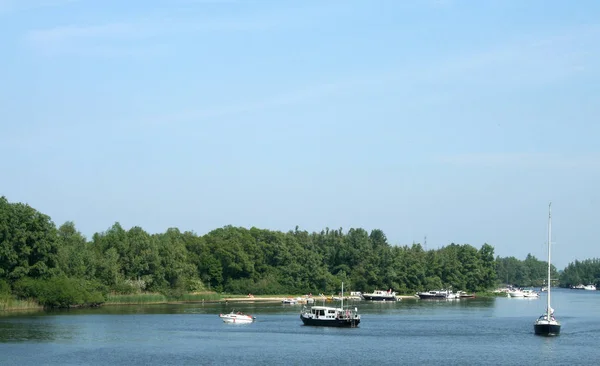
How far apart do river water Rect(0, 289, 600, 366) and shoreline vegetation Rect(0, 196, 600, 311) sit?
722 cm

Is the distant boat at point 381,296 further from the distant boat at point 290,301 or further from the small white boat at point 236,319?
the small white boat at point 236,319

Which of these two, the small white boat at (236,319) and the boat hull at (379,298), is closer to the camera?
the small white boat at (236,319)

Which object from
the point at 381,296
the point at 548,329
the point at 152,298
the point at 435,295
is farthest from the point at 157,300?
the point at 435,295

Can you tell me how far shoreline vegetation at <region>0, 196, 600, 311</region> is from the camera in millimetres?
110062

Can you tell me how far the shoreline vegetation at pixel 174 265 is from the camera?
11006 cm

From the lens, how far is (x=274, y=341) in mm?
79062

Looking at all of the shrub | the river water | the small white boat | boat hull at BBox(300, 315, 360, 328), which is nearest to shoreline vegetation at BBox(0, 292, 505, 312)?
the shrub

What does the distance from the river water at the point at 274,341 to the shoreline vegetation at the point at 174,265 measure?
284 inches

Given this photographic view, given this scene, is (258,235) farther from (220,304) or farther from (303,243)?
(220,304)

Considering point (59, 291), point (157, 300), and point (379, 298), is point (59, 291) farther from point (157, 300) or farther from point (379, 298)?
point (379, 298)

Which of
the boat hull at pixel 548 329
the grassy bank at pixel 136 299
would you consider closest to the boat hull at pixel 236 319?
the grassy bank at pixel 136 299

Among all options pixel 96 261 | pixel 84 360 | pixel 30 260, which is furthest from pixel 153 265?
pixel 84 360

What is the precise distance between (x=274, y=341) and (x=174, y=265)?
6149cm

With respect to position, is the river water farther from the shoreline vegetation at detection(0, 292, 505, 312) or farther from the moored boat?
the moored boat
